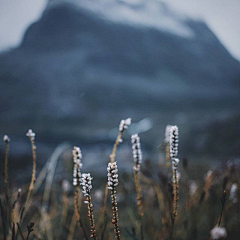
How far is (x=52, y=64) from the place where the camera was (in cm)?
967

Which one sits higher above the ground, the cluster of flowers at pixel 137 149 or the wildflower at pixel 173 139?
the wildflower at pixel 173 139

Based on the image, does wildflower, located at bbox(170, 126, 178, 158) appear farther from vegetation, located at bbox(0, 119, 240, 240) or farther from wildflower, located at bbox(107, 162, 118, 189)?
wildflower, located at bbox(107, 162, 118, 189)

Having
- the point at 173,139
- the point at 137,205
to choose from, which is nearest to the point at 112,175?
the point at 173,139

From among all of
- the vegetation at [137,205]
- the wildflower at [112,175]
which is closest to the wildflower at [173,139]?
the vegetation at [137,205]

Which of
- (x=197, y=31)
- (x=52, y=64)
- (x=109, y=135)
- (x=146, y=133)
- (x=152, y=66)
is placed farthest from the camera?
(x=152, y=66)

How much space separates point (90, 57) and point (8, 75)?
673 cm

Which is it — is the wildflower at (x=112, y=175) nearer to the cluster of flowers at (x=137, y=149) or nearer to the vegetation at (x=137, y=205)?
the vegetation at (x=137, y=205)

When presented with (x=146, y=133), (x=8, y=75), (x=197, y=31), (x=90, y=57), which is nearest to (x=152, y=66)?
(x=90, y=57)

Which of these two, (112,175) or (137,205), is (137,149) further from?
(137,205)

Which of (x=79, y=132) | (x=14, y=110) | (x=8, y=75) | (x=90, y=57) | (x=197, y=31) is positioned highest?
(x=197, y=31)

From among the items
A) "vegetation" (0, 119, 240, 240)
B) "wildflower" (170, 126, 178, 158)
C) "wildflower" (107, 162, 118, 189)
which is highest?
"wildflower" (170, 126, 178, 158)

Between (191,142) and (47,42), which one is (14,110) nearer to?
(191,142)

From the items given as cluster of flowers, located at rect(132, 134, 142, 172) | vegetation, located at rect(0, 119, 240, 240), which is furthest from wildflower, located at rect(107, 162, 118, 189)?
cluster of flowers, located at rect(132, 134, 142, 172)

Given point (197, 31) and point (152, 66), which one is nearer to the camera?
point (197, 31)
